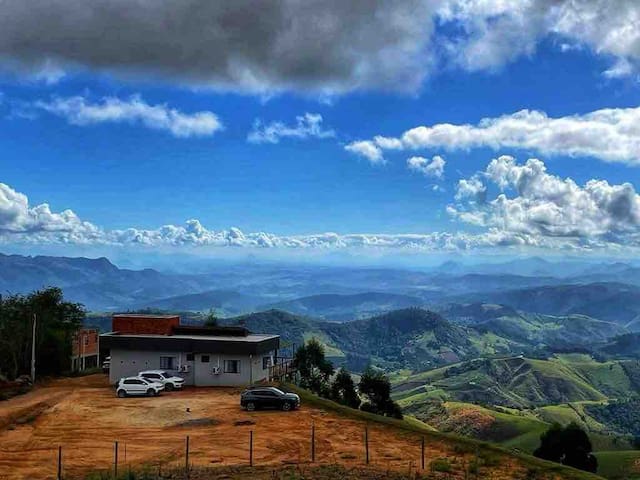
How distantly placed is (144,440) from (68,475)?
7375 millimetres

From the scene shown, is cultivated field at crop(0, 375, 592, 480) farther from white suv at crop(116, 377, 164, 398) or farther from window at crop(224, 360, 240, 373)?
window at crop(224, 360, 240, 373)

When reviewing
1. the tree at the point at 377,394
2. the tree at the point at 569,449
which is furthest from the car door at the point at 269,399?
the tree at the point at 569,449

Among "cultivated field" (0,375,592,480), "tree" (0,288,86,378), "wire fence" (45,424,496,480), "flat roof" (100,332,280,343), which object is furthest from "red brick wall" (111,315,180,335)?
"wire fence" (45,424,496,480)

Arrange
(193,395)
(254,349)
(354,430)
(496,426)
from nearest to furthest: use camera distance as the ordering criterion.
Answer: (354,430)
(193,395)
(254,349)
(496,426)

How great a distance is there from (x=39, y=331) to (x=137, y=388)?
63.0 feet

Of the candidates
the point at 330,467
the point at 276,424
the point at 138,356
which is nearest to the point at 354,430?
the point at 276,424

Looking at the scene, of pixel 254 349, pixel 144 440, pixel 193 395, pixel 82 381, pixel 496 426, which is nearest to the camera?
pixel 144 440

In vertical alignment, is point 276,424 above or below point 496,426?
above

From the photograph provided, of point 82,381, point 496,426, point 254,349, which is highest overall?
point 254,349

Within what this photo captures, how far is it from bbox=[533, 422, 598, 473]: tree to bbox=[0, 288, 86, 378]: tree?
53787 millimetres

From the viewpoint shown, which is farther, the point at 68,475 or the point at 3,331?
the point at 3,331

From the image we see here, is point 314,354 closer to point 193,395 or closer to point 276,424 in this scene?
point 193,395

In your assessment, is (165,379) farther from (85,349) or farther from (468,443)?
(85,349)

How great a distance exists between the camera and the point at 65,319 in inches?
2830
